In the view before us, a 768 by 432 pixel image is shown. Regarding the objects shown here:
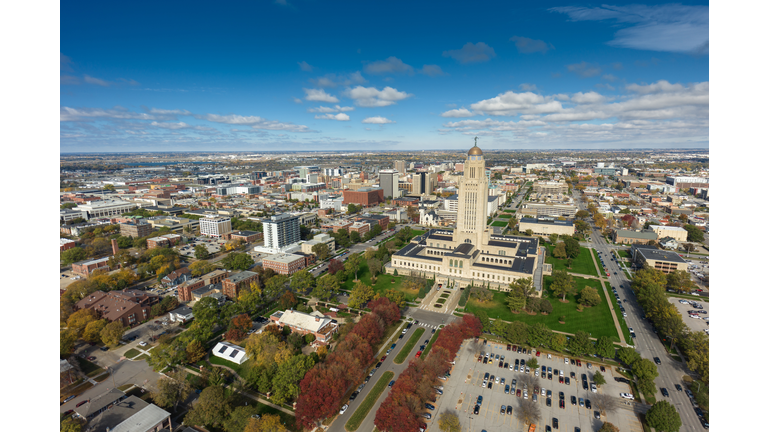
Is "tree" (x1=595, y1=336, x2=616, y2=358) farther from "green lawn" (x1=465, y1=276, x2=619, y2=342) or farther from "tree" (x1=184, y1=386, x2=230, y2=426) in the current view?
"tree" (x1=184, y1=386, x2=230, y2=426)

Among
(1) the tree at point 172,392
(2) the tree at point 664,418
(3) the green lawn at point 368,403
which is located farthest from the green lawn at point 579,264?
(1) the tree at point 172,392

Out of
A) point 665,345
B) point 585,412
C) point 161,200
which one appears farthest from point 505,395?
point 161,200

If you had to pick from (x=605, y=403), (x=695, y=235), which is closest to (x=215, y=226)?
(x=605, y=403)

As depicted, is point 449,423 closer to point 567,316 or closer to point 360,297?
point 360,297

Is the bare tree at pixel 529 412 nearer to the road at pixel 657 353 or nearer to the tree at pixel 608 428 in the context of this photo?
the tree at pixel 608 428

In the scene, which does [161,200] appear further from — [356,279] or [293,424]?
[293,424]

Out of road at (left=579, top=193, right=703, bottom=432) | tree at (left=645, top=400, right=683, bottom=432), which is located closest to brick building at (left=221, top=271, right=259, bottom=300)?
tree at (left=645, top=400, right=683, bottom=432)
